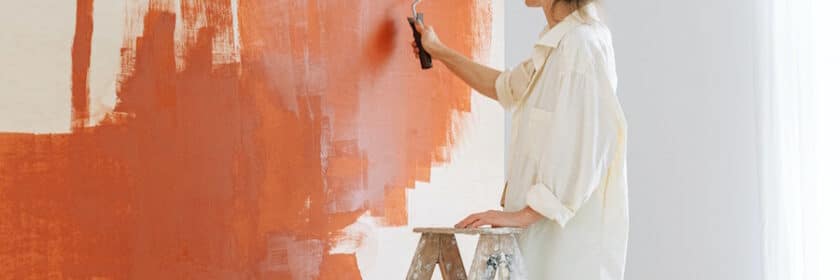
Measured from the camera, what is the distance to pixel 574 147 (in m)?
2.01

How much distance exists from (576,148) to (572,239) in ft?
0.60

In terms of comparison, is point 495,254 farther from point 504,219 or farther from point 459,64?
point 459,64

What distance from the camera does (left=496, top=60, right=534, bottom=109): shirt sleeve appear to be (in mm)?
2195

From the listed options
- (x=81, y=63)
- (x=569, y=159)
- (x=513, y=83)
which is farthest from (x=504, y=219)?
(x=81, y=63)

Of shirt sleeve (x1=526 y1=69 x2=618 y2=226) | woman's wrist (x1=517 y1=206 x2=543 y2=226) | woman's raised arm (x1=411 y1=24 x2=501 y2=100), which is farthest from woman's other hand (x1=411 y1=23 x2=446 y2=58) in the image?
woman's wrist (x1=517 y1=206 x2=543 y2=226)

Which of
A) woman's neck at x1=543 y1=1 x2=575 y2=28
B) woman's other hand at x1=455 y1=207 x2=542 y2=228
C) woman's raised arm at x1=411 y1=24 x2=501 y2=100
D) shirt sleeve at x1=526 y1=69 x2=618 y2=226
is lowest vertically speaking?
woman's other hand at x1=455 y1=207 x2=542 y2=228

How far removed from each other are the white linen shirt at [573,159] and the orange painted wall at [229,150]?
369 millimetres

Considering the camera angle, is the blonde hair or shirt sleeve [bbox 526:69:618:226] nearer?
shirt sleeve [bbox 526:69:618:226]

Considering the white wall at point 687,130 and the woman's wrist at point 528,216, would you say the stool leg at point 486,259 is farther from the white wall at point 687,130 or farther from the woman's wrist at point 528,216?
the white wall at point 687,130

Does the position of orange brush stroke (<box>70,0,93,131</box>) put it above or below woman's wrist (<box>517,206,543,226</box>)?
above

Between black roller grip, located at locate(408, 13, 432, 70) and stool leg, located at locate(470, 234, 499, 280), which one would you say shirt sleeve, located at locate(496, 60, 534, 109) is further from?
stool leg, located at locate(470, 234, 499, 280)

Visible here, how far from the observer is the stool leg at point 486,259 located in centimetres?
195

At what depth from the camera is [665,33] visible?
330 cm

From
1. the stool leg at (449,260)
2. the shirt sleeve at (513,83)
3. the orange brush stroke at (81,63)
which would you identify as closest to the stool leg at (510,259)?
the stool leg at (449,260)
